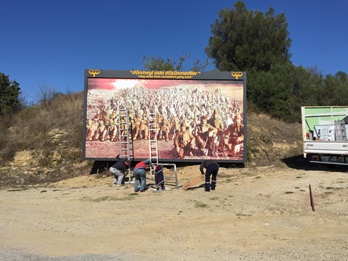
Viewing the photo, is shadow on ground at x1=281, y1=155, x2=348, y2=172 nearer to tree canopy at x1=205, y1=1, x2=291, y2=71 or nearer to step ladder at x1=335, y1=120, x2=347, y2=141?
step ladder at x1=335, y1=120, x2=347, y2=141

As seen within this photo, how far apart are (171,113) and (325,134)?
7513 mm

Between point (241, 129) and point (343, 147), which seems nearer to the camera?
point (343, 147)

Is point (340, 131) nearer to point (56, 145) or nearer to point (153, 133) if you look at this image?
point (153, 133)

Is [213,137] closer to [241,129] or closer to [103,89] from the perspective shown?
[241,129]

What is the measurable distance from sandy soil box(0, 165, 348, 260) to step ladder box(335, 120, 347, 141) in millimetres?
2272

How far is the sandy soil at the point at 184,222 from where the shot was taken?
5945mm

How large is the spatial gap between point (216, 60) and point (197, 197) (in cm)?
2408

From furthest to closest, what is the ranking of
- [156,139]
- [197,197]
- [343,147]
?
[156,139]
[343,147]
[197,197]

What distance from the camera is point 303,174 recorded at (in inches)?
559

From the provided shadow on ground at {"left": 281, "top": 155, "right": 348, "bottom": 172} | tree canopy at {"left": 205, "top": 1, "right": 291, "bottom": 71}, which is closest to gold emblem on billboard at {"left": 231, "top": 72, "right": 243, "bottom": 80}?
shadow on ground at {"left": 281, "top": 155, "right": 348, "bottom": 172}

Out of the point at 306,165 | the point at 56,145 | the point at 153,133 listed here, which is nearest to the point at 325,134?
the point at 306,165

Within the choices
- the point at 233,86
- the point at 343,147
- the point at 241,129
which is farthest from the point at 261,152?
the point at 343,147

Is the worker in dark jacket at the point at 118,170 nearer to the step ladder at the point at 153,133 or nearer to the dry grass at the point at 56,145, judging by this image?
the step ladder at the point at 153,133

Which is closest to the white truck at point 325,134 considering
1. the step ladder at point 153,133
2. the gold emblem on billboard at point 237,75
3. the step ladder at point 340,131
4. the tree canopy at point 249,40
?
the step ladder at point 340,131
